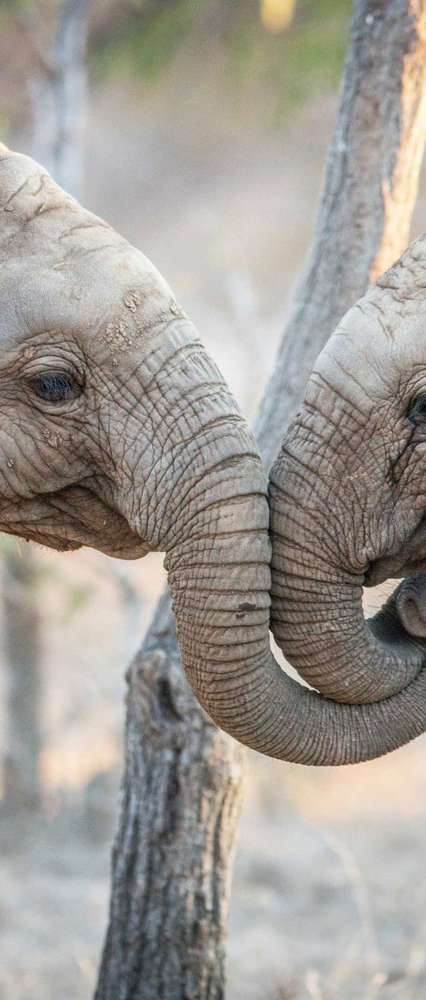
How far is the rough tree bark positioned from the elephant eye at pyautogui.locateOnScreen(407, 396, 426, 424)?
4.49 feet

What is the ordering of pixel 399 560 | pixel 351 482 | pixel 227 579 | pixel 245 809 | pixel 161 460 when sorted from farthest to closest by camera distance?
1. pixel 245 809
2. pixel 399 560
3. pixel 351 482
4. pixel 161 460
5. pixel 227 579

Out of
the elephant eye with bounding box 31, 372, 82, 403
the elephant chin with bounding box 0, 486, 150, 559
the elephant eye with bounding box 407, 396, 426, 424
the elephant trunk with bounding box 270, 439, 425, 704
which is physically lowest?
the elephant trunk with bounding box 270, 439, 425, 704

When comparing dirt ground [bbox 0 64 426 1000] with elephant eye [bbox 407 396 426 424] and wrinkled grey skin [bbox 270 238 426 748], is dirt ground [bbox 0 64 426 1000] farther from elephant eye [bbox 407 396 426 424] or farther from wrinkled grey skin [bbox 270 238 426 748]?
elephant eye [bbox 407 396 426 424]

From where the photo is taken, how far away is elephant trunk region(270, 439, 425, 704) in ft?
12.6

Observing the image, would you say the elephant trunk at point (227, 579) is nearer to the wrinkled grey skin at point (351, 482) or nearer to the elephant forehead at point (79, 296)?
the wrinkled grey skin at point (351, 482)

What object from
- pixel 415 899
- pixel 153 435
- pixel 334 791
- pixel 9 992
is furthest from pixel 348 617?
pixel 334 791

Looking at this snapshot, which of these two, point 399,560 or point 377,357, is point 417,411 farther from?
point 399,560

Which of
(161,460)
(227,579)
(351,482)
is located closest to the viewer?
(227,579)

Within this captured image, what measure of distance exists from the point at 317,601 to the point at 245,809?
28.3 ft

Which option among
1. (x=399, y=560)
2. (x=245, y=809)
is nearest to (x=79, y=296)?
(x=399, y=560)

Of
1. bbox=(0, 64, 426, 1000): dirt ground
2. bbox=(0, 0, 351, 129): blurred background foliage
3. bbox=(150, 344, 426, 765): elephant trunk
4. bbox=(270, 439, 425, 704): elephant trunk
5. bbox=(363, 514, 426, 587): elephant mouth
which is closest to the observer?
bbox=(150, 344, 426, 765): elephant trunk

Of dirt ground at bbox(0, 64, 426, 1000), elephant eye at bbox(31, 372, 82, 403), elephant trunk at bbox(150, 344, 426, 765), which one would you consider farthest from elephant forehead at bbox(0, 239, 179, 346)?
dirt ground at bbox(0, 64, 426, 1000)

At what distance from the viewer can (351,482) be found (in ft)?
12.8

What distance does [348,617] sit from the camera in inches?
154
